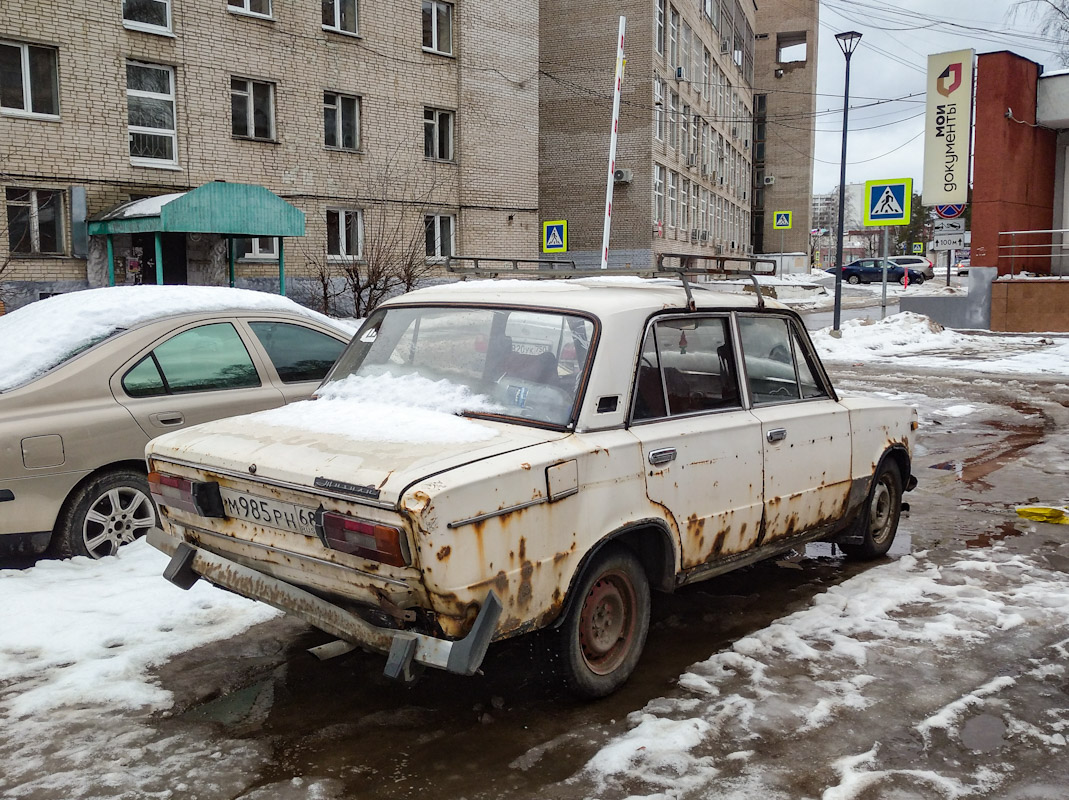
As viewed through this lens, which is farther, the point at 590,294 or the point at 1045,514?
the point at 1045,514

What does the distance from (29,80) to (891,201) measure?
18.2 m

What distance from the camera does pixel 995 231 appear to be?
24.3 meters

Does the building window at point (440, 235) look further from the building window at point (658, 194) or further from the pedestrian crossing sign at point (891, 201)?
the pedestrian crossing sign at point (891, 201)

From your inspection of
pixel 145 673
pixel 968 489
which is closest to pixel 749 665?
pixel 145 673

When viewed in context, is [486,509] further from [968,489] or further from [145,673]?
[968,489]

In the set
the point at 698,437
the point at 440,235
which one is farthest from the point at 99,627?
the point at 440,235

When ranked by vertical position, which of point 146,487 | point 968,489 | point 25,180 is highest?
point 25,180

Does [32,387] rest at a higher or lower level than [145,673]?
higher

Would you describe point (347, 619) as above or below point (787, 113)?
below

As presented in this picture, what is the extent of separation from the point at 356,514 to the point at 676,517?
1.45m

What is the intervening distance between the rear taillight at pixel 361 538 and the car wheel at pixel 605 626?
31.6 inches

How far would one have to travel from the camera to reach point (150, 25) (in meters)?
21.8

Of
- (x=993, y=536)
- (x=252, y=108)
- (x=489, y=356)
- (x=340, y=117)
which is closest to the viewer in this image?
(x=489, y=356)

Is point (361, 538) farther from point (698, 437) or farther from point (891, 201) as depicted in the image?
point (891, 201)
